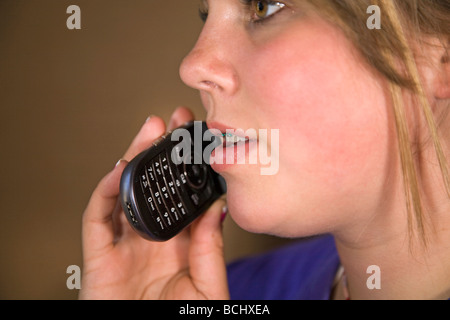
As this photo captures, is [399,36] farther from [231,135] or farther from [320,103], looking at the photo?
[231,135]

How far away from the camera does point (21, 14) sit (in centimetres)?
97

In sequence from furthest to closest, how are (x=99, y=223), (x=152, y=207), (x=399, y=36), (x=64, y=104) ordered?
(x=64, y=104), (x=99, y=223), (x=152, y=207), (x=399, y=36)

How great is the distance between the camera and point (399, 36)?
57cm

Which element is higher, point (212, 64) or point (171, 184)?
point (212, 64)

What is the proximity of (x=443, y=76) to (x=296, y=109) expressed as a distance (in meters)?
0.19

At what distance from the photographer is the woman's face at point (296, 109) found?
0.57m

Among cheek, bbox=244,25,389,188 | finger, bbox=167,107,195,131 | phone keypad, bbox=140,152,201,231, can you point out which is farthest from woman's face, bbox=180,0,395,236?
finger, bbox=167,107,195,131

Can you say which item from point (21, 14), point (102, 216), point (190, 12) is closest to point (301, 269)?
point (102, 216)

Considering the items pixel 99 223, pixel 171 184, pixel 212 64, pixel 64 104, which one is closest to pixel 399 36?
pixel 212 64

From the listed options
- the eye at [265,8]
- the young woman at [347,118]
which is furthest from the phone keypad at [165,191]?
the eye at [265,8]

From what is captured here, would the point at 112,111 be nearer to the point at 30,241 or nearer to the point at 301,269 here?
the point at 30,241

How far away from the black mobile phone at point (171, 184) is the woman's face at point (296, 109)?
11 centimetres

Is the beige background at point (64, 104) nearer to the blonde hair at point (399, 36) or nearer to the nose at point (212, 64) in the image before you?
the nose at point (212, 64)

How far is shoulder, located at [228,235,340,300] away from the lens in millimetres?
915
